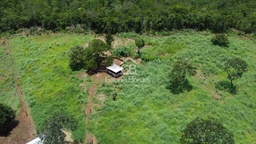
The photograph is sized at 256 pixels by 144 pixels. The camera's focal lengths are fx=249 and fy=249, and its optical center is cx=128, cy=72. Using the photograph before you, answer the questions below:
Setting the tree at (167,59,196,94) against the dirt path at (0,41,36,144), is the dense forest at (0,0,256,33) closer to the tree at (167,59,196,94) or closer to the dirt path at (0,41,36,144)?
the tree at (167,59,196,94)

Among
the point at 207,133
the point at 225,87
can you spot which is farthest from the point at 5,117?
the point at 225,87

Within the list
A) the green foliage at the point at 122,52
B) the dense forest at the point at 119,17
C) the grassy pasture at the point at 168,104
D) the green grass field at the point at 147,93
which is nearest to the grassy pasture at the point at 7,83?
the green grass field at the point at 147,93

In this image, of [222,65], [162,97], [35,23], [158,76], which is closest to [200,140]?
[162,97]

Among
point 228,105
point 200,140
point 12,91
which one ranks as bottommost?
point 12,91

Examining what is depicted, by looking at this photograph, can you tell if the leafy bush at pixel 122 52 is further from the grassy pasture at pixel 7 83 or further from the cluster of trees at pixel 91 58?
the grassy pasture at pixel 7 83

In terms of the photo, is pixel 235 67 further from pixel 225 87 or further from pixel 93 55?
pixel 93 55

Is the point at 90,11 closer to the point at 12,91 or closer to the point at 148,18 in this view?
the point at 148,18

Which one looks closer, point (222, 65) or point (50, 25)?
point (222, 65)

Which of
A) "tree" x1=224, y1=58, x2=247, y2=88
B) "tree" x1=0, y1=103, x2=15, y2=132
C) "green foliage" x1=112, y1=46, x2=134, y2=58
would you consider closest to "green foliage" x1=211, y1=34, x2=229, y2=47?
"tree" x1=224, y1=58, x2=247, y2=88
